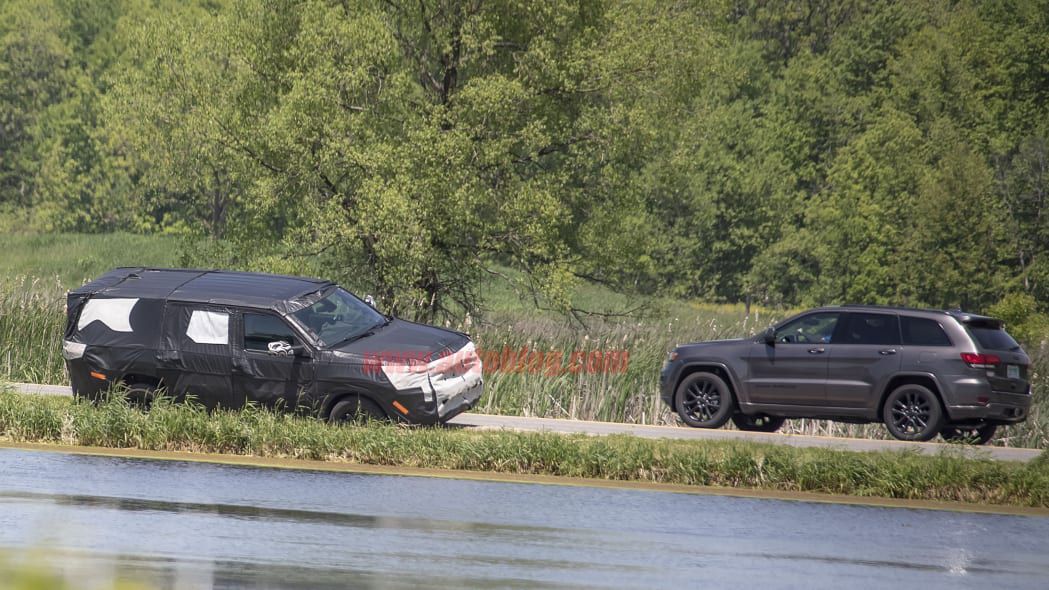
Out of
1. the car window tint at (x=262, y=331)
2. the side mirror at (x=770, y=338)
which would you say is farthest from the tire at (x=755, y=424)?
the car window tint at (x=262, y=331)

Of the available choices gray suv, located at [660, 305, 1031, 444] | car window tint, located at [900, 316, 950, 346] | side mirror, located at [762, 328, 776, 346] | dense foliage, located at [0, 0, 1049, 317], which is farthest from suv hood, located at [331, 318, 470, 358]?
dense foliage, located at [0, 0, 1049, 317]

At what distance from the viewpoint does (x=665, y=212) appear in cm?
7669

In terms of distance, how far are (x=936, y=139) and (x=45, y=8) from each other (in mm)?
53678

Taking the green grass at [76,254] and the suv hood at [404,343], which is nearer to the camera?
the suv hood at [404,343]

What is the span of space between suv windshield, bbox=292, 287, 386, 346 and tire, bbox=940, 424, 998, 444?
7.19 meters

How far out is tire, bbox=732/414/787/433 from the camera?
20309 millimetres

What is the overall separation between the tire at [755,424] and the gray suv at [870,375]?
1.27 feet

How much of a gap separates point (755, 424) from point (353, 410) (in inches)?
251

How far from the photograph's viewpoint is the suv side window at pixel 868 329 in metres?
18.5

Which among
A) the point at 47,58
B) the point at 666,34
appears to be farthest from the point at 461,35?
the point at 47,58

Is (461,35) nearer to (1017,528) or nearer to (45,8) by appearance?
(1017,528)

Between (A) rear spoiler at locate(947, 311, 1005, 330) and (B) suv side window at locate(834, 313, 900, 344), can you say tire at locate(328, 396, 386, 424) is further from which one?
(A) rear spoiler at locate(947, 311, 1005, 330)

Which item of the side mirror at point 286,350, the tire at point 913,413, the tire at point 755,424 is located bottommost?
the tire at point 755,424

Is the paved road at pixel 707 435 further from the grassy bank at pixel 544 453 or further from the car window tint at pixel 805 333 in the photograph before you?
the car window tint at pixel 805 333
